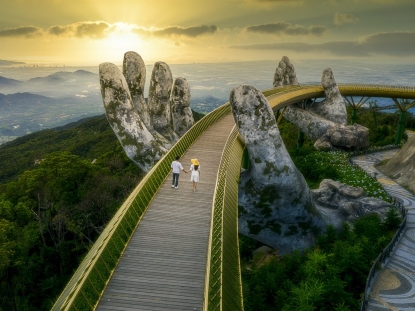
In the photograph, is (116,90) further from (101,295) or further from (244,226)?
(101,295)

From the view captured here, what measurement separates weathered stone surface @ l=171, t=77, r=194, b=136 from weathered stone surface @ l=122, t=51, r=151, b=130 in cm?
344

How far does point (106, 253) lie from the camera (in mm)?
13453

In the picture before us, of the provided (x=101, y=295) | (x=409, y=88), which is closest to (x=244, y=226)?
(x=101, y=295)

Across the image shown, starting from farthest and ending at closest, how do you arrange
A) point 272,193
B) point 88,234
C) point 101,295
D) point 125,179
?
point 125,179 → point 88,234 → point 272,193 → point 101,295

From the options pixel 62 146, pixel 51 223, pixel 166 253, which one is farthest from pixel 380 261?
pixel 62 146

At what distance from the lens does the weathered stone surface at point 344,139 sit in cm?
4484

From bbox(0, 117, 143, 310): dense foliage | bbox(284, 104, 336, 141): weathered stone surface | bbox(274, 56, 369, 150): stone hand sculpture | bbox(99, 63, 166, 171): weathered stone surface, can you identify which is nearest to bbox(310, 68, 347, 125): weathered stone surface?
bbox(274, 56, 369, 150): stone hand sculpture

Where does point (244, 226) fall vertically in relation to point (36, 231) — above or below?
above

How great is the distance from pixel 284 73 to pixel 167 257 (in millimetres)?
50741

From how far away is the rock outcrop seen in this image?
88.8ft

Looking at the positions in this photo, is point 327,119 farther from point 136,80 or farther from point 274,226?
point 274,226

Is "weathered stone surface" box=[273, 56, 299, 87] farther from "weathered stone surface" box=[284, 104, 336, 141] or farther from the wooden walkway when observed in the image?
the wooden walkway

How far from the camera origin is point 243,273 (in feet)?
73.4

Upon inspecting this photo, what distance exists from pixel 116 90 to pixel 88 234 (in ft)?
54.3
